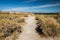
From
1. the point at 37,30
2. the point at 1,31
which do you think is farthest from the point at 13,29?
the point at 37,30

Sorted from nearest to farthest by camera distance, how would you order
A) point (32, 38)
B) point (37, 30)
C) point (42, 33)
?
1. point (32, 38)
2. point (42, 33)
3. point (37, 30)

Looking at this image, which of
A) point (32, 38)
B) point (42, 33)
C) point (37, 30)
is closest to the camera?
point (32, 38)

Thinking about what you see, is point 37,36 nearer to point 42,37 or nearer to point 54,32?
point 42,37

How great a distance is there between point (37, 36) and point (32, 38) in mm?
261

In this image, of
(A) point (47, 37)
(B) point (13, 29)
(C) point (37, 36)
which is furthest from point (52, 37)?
(B) point (13, 29)

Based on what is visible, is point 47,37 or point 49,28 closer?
point 47,37

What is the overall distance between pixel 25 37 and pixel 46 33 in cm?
69

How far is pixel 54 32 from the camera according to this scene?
4633mm

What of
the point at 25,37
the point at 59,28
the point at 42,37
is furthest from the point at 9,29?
the point at 59,28

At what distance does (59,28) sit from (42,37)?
938mm

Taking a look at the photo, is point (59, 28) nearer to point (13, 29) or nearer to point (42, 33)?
point (42, 33)

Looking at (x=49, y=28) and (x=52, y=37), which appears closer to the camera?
(x=52, y=37)

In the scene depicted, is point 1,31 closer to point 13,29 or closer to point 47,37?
point 13,29

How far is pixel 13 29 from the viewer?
16.6 ft
